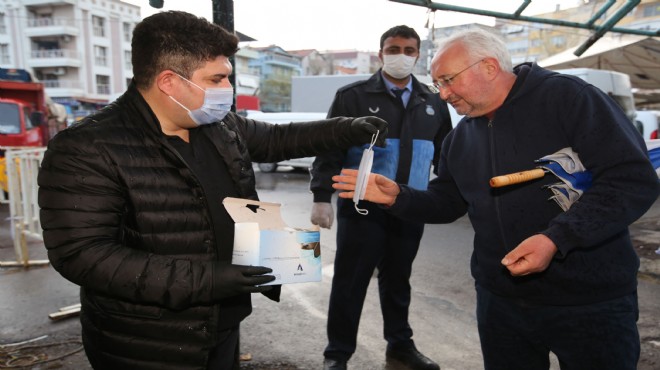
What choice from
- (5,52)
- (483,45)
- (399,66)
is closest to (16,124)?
(399,66)

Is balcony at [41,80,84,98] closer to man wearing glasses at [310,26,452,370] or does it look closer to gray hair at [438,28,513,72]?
man wearing glasses at [310,26,452,370]

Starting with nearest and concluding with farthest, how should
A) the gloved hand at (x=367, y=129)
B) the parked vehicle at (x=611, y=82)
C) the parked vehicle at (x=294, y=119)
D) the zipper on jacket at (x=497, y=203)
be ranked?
1. the zipper on jacket at (x=497, y=203)
2. the gloved hand at (x=367, y=129)
3. the parked vehicle at (x=611, y=82)
4. the parked vehicle at (x=294, y=119)

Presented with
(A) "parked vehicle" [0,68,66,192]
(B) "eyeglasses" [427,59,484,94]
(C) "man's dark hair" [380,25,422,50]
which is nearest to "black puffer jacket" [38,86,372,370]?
(B) "eyeglasses" [427,59,484,94]

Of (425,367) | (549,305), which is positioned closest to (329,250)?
(425,367)

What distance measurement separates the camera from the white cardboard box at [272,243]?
5.45 feet

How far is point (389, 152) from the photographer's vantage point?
10.2ft

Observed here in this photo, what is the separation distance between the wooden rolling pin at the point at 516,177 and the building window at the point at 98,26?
48.2m

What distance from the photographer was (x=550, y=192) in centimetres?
187

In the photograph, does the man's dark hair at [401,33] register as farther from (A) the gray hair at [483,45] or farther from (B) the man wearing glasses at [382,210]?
(A) the gray hair at [483,45]

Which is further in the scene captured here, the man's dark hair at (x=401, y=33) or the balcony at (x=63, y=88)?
the balcony at (x=63, y=88)

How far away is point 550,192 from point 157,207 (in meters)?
1.44

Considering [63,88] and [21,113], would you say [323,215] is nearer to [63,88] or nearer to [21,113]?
[21,113]

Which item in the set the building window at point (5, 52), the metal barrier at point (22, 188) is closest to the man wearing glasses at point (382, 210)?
the metal barrier at point (22, 188)

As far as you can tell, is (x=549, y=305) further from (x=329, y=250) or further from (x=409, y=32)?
(x=329, y=250)
